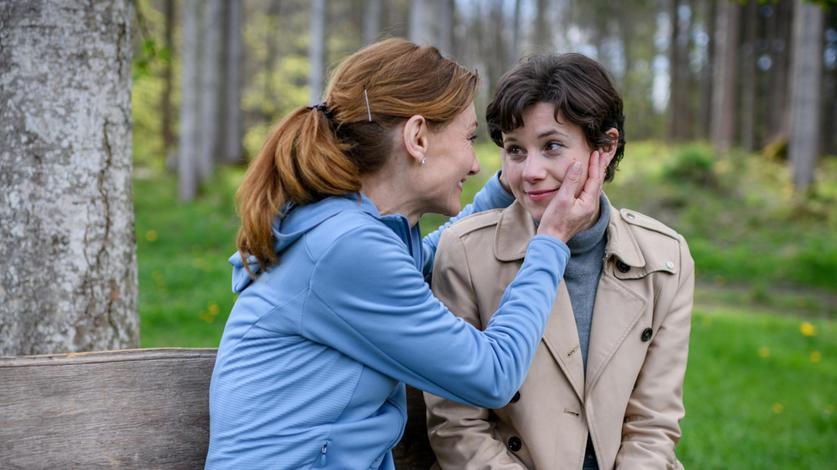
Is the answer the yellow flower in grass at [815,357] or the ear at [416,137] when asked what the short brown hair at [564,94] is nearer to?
the ear at [416,137]

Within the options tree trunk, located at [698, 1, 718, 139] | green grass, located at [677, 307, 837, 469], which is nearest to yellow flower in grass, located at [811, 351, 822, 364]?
green grass, located at [677, 307, 837, 469]

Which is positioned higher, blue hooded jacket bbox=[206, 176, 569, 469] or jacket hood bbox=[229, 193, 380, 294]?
jacket hood bbox=[229, 193, 380, 294]

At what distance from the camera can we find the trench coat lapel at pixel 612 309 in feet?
8.29

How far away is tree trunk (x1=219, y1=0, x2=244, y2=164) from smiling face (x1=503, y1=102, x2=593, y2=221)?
729 inches

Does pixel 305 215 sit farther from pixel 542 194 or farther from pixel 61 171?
pixel 61 171

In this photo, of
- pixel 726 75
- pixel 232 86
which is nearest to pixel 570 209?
pixel 232 86

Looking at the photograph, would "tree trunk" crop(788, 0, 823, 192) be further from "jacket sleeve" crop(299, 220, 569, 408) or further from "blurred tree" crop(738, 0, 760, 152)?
"jacket sleeve" crop(299, 220, 569, 408)

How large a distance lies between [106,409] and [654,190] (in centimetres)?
1415

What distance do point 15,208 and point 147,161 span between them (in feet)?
80.6

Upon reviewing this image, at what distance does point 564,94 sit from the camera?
2.56 metres

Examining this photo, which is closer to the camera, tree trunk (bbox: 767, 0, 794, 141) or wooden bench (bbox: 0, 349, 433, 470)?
wooden bench (bbox: 0, 349, 433, 470)

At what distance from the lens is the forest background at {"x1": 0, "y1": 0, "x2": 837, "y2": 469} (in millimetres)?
2885

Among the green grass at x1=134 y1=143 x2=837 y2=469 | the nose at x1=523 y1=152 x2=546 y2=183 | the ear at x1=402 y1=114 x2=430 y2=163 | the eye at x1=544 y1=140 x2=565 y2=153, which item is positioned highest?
the ear at x1=402 y1=114 x2=430 y2=163

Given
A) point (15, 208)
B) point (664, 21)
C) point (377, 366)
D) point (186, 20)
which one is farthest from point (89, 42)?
point (664, 21)
